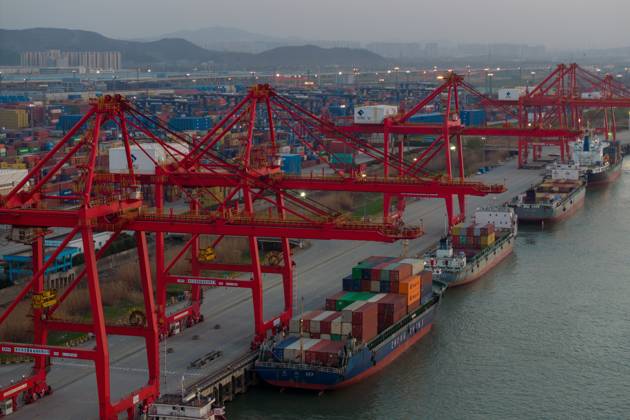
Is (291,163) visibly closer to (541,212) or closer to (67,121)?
(541,212)

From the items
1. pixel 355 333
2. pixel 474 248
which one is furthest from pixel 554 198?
pixel 355 333

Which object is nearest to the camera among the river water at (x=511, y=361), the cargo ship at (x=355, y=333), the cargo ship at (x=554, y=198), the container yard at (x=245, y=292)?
the container yard at (x=245, y=292)

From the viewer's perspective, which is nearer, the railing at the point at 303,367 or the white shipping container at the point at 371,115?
the railing at the point at 303,367

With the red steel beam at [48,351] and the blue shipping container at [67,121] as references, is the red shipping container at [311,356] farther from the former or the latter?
the blue shipping container at [67,121]

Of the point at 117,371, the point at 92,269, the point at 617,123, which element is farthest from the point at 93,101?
the point at 617,123

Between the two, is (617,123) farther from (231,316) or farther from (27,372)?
(27,372)

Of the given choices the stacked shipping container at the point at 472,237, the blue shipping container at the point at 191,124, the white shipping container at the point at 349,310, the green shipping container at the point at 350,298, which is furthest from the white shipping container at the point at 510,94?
the white shipping container at the point at 349,310

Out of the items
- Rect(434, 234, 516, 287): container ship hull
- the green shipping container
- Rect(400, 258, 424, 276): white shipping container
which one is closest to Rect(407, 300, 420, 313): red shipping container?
Rect(400, 258, 424, 276): white shipping container
